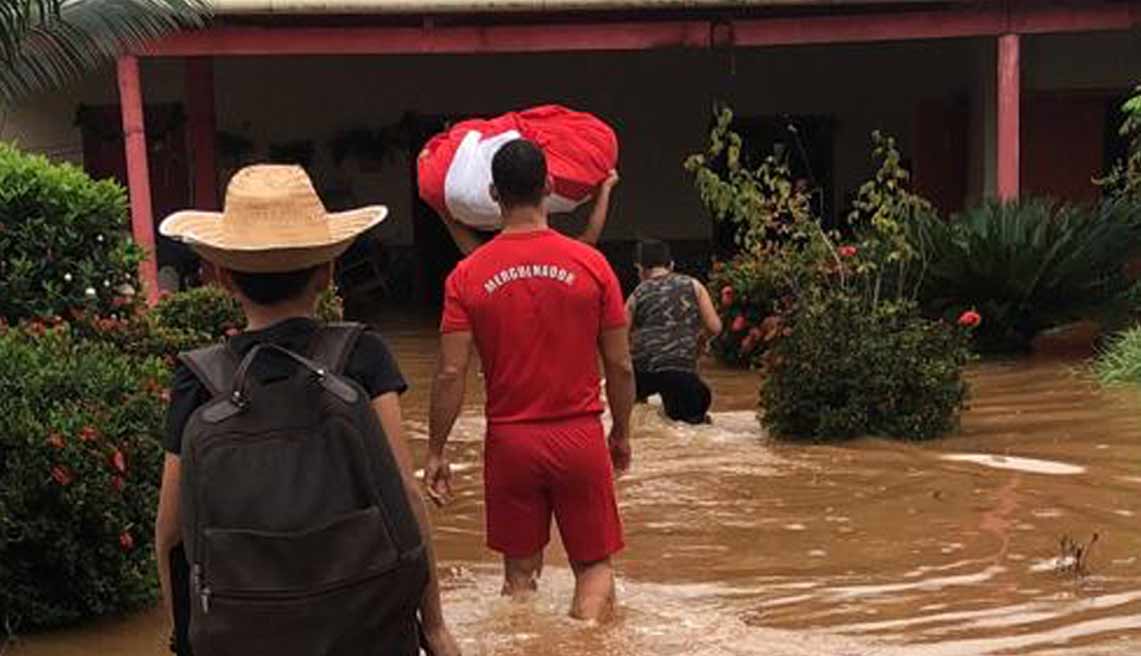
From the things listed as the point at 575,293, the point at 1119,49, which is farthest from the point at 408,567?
the point at 1119,49

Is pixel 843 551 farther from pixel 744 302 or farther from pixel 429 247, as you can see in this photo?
pixel 429 247

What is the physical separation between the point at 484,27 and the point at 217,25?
2.44 metres

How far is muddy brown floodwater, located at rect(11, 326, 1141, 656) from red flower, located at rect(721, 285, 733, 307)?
2129 mm

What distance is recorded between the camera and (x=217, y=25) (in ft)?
42.2

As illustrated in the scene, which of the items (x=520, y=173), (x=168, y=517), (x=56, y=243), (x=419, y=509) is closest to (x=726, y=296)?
(x=56, y=243)

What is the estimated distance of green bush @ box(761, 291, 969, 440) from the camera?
829 cm

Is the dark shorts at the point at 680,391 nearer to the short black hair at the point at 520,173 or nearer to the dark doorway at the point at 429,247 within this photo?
the short black hair at the point at 520,173

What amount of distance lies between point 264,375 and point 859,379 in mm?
6173

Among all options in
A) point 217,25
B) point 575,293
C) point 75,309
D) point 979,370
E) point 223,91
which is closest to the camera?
point 575,293

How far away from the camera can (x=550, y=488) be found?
4617mm

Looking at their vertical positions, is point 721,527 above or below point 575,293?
below

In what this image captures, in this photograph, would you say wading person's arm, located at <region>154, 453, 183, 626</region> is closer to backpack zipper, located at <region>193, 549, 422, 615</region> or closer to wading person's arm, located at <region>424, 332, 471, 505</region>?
backpack zipper, located at <region>193, 549, 422, 615</region>

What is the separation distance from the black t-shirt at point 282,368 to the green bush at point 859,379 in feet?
19.2

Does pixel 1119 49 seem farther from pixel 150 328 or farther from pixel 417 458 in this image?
pixel 150 328
